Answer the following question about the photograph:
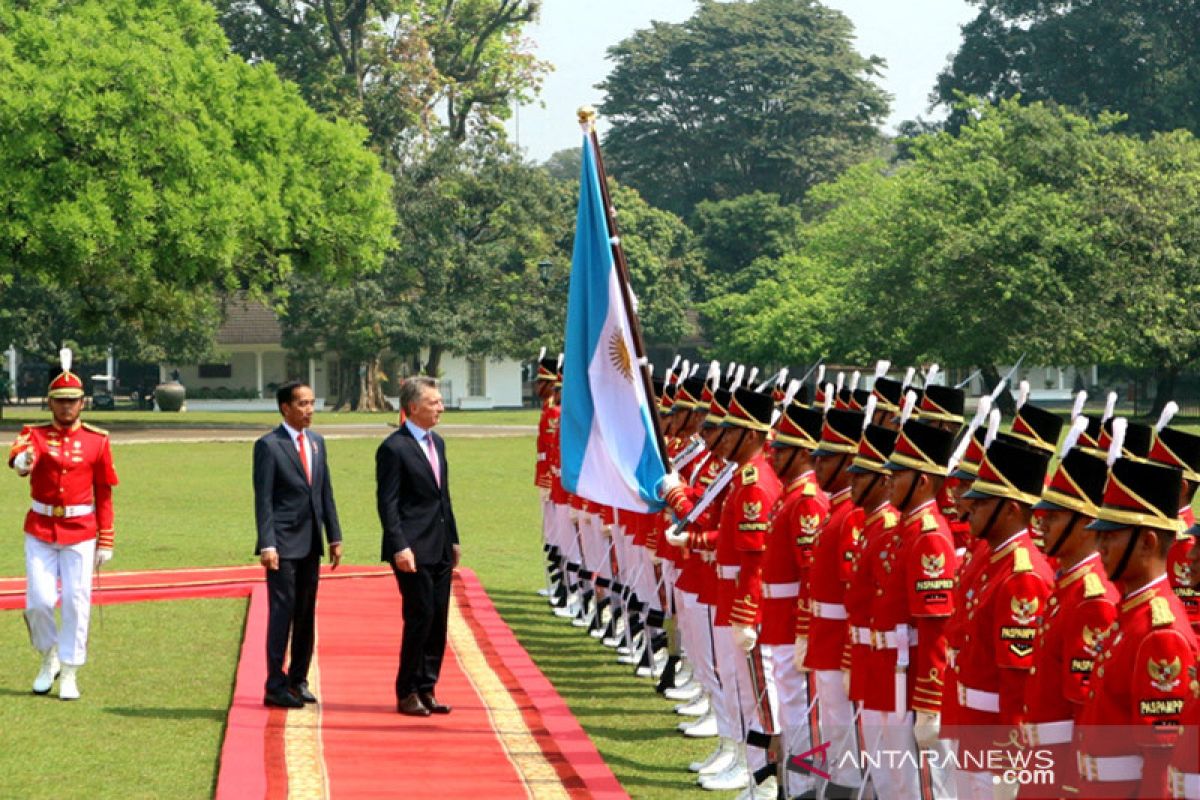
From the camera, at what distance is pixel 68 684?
10.5 m

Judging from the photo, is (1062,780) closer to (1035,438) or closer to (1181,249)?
(1035,438)

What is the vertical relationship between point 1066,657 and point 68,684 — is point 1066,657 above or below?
above

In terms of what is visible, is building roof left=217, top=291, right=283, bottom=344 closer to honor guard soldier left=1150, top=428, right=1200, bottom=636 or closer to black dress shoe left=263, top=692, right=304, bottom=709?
black dress shoe left=263, top=692, right=304, bottom=709

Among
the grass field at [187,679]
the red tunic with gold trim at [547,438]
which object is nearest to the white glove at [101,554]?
the grass field at [187,679]

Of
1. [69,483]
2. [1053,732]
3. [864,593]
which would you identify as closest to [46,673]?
[69,483]

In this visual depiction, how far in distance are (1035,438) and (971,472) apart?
3.57 ft

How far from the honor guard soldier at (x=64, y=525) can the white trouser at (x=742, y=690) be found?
4162 mm

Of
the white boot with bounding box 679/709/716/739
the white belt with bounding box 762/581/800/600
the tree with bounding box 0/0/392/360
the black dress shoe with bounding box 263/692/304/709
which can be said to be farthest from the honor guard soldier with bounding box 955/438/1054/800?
the tree with bounding box 0/0/392/360

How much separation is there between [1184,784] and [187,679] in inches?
324

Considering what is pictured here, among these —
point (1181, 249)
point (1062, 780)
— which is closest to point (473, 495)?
point (1062, 780)

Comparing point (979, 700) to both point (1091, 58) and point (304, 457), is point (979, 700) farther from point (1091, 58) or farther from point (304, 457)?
point (1091, 58)

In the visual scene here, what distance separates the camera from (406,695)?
10211 mm

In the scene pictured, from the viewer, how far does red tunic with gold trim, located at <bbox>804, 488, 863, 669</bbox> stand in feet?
24.2

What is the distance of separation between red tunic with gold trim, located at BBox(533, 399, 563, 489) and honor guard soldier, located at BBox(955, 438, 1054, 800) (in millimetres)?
8915
